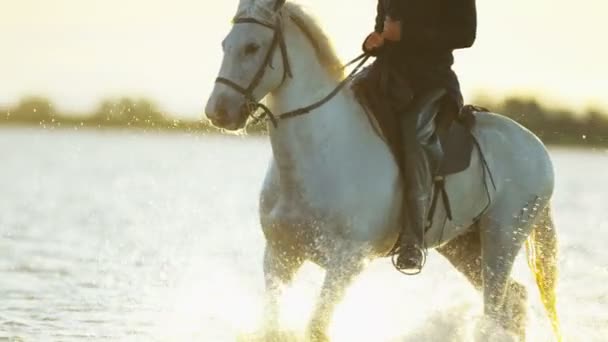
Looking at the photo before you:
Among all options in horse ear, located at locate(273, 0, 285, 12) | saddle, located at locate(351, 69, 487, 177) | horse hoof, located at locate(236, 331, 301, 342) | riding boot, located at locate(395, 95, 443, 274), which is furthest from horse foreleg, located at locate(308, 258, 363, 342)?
horse ear, located at locate(273, 0, 285, 12)

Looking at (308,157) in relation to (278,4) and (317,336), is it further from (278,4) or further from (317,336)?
(317,336)

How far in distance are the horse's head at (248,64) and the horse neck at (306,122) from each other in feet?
0.39

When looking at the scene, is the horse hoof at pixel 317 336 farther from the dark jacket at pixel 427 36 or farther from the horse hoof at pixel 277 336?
the dark jacket at pixel 427 36

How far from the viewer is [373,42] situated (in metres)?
9.93

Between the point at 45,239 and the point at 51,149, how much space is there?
66.0 m

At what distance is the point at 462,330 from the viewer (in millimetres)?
11906

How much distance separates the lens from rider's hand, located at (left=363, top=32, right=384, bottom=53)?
32.5 feet

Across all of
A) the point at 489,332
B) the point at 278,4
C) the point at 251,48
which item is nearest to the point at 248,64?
the point at 251,48

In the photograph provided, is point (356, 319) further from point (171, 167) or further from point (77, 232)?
point (171, 167)

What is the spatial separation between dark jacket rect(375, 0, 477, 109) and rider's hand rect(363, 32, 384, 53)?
0.17 m

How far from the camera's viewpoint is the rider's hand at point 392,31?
32.4ft

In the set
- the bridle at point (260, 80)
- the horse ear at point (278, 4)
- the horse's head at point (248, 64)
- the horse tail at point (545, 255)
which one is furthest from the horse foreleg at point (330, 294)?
the horse tail at point (545, 255)

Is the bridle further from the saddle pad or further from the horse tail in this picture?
the horse tail

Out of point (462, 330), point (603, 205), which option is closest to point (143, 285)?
point (462, 330)
